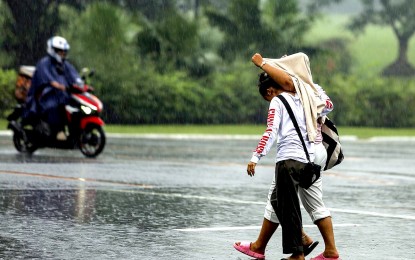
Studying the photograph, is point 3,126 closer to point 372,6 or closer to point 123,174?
point 123,174

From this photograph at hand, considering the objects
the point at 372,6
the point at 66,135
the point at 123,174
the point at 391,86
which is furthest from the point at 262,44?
the point at 372,6

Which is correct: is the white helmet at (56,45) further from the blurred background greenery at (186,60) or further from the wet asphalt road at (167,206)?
the blurred background greenery at (186,60)

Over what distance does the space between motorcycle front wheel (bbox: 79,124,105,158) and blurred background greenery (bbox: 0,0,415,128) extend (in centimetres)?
1496

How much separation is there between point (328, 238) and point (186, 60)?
1353 inches

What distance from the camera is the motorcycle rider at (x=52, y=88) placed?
2022cm

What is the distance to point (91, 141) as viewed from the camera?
20422 millimetres

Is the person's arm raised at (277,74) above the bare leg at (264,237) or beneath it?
above

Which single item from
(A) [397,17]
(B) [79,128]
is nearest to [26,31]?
(B) [79,128]

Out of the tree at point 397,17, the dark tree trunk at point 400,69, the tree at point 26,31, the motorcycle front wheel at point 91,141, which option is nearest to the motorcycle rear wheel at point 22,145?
the motorcycle front wheel at point 91,141

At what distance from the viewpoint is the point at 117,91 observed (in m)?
36.2

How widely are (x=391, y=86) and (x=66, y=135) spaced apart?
2444 cm

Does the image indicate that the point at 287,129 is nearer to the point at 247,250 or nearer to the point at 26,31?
the point at 247,250

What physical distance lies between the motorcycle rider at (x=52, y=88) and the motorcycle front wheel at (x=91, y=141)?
44cm

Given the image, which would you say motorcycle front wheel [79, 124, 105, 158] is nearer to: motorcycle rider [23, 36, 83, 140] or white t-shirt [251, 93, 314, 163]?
motorcycle rider [23, 36, 83, 140]
